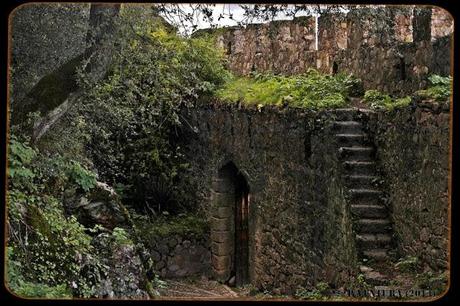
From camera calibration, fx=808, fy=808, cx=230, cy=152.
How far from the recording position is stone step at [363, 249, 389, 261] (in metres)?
7.39

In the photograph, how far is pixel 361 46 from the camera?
970 cm

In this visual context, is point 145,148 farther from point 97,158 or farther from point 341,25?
point 341,25

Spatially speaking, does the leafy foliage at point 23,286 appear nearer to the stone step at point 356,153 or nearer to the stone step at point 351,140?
the stone step at point 356,153

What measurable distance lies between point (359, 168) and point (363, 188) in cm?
24

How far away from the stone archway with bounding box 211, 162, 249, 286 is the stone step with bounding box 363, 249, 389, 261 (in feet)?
14.2

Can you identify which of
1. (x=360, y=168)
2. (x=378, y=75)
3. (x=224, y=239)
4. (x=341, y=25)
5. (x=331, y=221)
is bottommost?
(x=224, y=239)

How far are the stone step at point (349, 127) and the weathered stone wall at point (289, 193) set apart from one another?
0.09 meters

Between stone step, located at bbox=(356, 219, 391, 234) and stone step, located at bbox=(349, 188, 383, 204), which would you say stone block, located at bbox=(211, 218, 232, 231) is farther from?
stone step, located at bbox=(356, 219, 391, 234)

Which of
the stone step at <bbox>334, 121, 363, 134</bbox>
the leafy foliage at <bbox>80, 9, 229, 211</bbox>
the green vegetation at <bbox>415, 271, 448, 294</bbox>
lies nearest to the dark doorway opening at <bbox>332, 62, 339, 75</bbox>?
the leafy foliage at <bbox>80, 9, 229, 211</bbox>

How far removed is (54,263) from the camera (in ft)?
20.5

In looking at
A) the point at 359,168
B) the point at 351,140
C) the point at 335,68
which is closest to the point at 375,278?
the point at 359,168

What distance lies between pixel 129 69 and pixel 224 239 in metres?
4.86

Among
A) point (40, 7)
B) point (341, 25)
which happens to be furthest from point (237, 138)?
point (40, 7)

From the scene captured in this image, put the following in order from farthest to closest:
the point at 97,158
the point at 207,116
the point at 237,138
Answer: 1. the point at 207,116
2. the point at 237,138
3. the point at 97,158
